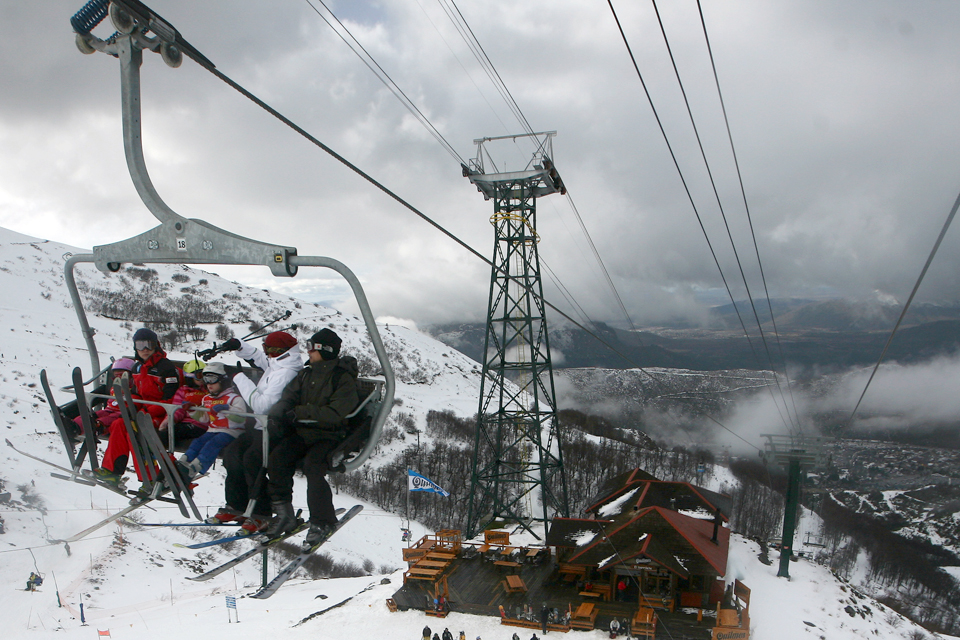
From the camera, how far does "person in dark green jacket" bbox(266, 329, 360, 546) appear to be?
16.8 feet

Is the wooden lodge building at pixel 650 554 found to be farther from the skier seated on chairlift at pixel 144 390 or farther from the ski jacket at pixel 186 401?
the skier seated on chairlift at pixel 144 390

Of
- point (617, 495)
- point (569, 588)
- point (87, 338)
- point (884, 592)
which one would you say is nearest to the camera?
point (87, 338)

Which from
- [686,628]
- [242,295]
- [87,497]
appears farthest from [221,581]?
[242,295]

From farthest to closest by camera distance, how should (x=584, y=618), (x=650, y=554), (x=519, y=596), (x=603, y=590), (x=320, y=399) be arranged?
(x=603, y=590)
(x=519, y=596)
(x=650, y=554)
(x=584, y=618)
(x=320, y=399)

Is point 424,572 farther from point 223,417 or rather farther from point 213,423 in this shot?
point 223,417

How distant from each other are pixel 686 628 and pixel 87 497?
32.2 metres

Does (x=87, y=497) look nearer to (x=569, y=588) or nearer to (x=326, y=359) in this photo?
(x=569, y=588)

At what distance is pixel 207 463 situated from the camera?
561 centimetres

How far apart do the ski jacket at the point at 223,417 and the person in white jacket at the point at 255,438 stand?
0.46 ft

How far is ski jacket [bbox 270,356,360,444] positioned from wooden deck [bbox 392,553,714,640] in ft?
49.5

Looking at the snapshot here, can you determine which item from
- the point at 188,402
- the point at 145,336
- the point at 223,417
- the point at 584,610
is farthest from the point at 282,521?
the point at 584,610

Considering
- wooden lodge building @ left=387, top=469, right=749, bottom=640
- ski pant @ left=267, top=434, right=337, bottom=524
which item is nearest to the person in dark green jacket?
ski pant @ left=267, top=434, right=337, bottom=524

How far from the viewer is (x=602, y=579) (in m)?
20.5

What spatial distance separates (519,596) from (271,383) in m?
16.9
